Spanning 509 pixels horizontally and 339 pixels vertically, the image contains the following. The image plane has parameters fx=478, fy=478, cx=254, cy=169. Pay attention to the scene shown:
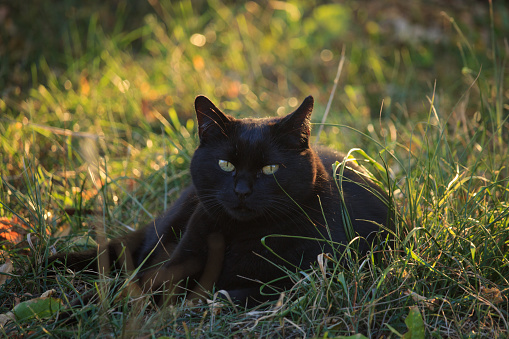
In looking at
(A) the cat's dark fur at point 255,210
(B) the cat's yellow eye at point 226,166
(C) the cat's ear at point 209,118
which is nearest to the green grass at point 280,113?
(A) the cat's dark fur at point 255,210

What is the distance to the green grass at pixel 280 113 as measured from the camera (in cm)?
161

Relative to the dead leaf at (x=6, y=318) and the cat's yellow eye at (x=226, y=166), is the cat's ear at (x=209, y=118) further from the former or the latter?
the dead leaf at (x=6, y=318)

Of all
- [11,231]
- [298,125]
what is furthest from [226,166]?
[11,231]

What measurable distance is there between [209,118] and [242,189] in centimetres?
37

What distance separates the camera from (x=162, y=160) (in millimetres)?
2955

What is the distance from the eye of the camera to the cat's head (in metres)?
1.82

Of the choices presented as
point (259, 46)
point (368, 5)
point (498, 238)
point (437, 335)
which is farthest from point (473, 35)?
point (437, 335)

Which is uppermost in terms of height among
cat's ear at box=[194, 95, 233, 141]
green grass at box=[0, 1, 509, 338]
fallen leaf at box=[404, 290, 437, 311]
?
cat's ear at box=[194, 95, 233, 141]

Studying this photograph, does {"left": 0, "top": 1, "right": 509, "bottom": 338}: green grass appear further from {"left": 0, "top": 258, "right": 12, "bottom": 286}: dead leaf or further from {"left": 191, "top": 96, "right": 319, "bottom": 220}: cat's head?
{"left": 191, "top": 96, "right": 319, "bottom": 220}: cat's head

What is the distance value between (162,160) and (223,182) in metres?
1.17

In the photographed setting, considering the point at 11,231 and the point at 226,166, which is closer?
the point at 226,166

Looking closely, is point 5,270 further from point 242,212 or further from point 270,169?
point 270,169

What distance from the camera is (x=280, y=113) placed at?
344 cm

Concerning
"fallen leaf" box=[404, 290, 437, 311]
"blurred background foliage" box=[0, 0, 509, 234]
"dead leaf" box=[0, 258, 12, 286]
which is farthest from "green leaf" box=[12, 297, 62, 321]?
"fallen leaf" box=[404, 290, 437, 311]
